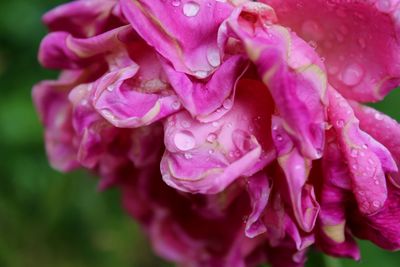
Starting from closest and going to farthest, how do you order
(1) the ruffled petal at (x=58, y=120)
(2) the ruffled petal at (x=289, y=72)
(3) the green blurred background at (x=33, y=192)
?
1. (2) the ruffled petal at (x=289, y=72)
2. (1) the ruffled petal at (x=58, y=120)
3. (3) the green blurred background at (x=33, y=192)

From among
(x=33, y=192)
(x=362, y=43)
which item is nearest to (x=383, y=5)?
(x=362, y=43)

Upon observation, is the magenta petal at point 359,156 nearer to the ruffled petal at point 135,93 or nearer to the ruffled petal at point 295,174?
the ruffled petal at point 295,174

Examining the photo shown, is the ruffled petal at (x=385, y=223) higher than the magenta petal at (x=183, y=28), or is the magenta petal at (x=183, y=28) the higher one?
the magenta petal at (x=183, y=28)

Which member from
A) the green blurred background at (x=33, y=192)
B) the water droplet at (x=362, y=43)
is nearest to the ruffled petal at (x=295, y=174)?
the water droplet at (x=362, y=43)

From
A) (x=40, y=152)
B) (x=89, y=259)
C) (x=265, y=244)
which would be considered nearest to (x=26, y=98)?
(x=40, y=152)

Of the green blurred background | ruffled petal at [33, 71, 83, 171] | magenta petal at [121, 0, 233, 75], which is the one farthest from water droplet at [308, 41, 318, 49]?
the green blurred background

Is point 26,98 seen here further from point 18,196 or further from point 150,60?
point 150,60

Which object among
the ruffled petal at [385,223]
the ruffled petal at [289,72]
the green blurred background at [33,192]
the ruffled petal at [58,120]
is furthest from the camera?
the green blurred background at [33,192]

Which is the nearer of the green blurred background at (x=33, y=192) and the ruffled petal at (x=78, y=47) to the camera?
the ruffled petal at (x=78, y=47)

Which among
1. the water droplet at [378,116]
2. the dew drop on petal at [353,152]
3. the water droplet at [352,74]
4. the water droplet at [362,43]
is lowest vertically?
the dew drop on petal at [353,152]
